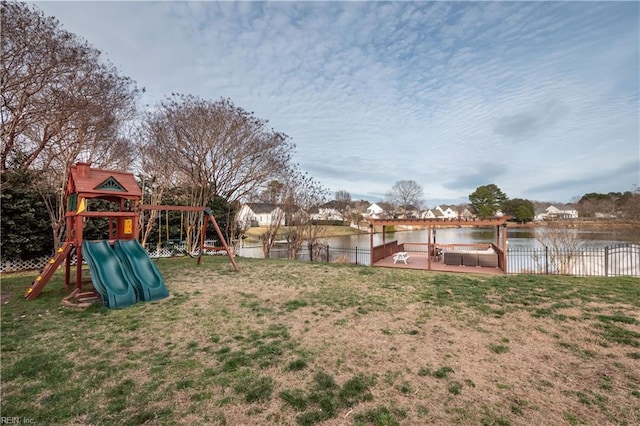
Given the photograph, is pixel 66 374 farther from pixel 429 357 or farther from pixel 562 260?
pixel 562 260

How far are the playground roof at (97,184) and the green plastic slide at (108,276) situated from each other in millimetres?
1299

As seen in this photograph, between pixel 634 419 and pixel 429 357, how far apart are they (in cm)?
177

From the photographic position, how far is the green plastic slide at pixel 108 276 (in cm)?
573

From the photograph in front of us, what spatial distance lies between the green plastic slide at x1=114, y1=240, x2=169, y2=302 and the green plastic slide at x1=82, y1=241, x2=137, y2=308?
5.9 inches

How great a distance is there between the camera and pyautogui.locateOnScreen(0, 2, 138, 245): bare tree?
7664 millimetres

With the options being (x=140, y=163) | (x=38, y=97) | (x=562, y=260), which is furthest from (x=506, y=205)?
(x=38, y=97)

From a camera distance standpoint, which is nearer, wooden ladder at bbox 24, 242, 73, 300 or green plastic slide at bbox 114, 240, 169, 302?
wooden ladder at bbox 24, 242, 73, 300

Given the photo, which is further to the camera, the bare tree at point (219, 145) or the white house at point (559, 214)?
the white house at point (559, 214)

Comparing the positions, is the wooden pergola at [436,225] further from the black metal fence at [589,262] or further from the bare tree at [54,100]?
the bare tree at [54,100]

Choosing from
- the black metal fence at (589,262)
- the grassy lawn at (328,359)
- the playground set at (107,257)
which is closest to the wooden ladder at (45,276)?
the playground set at (107,257)

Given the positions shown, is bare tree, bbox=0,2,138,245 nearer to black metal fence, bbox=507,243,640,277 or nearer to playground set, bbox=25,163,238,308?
playground set, bbox=25,163,238,308

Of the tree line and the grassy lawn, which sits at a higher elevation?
the tree line

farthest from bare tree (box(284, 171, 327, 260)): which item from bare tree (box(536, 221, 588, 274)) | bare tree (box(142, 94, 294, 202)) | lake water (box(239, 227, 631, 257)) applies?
bare tree (box(536, 221, 588, 274))

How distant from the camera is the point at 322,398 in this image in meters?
2.79
